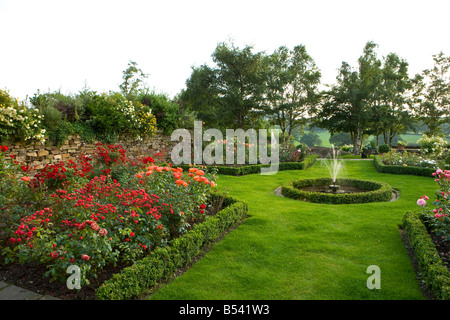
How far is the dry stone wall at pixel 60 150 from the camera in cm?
727

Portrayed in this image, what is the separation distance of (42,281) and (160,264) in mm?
Answer: 1229

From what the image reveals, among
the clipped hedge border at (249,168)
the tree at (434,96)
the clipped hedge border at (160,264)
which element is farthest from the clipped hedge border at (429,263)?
the tree at (434,96)

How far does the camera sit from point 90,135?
9.36 meters

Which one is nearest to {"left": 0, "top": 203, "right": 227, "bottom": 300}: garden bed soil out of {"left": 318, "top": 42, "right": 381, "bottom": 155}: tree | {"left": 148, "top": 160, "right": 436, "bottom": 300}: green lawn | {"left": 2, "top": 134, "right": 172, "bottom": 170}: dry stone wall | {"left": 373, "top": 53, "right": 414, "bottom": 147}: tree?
{"left": 148, "top": 160, "right": 436, "bottom": 300}: green lawn

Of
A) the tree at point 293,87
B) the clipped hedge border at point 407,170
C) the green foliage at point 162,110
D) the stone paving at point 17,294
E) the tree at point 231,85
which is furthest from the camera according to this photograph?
the tree at point 293,87

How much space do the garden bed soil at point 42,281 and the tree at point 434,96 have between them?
31793mm

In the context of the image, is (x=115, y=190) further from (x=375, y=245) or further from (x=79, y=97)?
(x=79, y=97)

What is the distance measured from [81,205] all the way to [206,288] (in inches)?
68.9

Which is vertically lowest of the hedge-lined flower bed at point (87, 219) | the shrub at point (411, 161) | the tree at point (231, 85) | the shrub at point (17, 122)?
the hedge-lined flower bed at point (87, 219)

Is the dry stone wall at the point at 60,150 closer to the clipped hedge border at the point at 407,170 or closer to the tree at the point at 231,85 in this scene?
the tree at the point at 231,85

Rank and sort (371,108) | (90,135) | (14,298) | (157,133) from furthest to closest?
(371,108) < (157,133) < (90,135) < (14,298)

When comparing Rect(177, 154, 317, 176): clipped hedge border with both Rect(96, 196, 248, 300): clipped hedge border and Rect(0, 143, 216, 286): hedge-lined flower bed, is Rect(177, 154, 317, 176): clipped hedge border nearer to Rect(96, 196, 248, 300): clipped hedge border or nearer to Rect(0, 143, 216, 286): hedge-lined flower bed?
Rect(0, 143, 216, 286): hedge-lined flower bed

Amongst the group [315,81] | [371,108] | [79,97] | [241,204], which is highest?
[315,81]

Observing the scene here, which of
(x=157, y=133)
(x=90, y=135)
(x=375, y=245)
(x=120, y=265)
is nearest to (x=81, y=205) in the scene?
(x=120, y=265)
